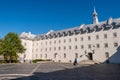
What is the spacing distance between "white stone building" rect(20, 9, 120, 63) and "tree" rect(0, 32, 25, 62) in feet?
48.2

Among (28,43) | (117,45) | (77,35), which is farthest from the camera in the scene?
(28,43)

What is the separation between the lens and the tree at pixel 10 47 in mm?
53375

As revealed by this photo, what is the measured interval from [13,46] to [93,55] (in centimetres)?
3086

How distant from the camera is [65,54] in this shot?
60875 millimetres

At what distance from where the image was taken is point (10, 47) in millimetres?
53656

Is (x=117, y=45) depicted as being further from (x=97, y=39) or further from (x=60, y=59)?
(x=60, y=59)

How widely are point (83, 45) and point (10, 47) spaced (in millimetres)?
28037

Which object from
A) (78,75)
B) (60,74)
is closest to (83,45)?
(60,74)

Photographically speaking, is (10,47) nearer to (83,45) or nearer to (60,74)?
(83,45)

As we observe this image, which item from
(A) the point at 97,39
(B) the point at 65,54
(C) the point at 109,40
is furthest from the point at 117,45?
(B) the point at 65,54

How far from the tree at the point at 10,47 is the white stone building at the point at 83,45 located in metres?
14.7

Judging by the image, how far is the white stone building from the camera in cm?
4774

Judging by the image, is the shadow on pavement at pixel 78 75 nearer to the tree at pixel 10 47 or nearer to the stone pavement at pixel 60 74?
the stone pavement at pixel 60 74

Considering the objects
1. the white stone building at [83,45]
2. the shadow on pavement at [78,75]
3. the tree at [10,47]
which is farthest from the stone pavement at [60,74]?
the tree at [10,47]
